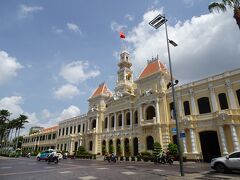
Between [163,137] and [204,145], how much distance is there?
6201 mm

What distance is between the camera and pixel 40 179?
10.4 meters

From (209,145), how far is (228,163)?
570 inches

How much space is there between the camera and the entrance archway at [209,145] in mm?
24578

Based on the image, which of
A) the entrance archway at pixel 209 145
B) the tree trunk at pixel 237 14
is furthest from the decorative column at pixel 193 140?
the tree trunk at pixel 237 14

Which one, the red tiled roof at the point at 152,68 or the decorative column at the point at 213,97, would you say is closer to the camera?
the decorative column at the point at 213,97

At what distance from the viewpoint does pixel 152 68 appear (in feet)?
120

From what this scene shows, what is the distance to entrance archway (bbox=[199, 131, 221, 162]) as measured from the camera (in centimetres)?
2458

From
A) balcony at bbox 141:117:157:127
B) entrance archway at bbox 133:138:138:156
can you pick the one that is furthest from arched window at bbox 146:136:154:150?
entrance archway at bbox 133:138:138:156

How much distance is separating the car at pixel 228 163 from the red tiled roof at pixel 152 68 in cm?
2261

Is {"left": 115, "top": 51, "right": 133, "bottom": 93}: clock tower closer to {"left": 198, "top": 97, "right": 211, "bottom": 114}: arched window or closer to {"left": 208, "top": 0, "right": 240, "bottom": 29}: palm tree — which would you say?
{"left": 198, "top": 97, "right": 211, "bottom": 114}: arched window

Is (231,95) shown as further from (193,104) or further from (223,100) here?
(193,104)

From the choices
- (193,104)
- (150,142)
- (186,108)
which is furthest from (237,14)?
(150,142)

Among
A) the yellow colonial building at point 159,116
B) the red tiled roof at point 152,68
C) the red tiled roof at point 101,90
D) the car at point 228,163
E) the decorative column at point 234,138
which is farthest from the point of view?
the red tiled roof at point 101,90

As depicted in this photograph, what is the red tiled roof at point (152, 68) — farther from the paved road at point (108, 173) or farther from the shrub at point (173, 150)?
the paved road at point (108, 173)
